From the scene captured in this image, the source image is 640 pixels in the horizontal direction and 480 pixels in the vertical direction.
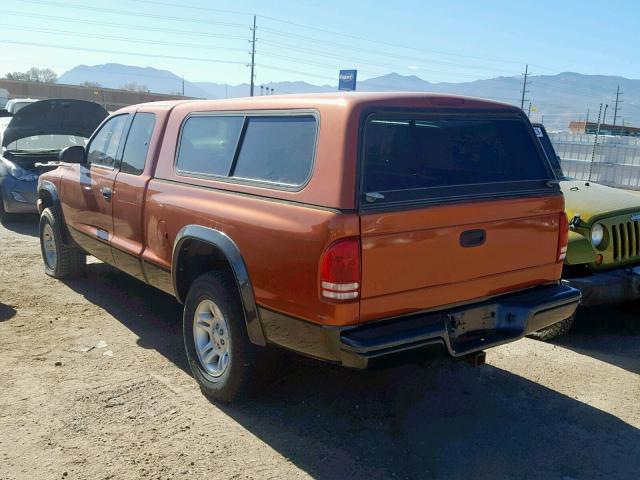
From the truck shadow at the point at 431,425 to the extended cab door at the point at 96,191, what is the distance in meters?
1.28

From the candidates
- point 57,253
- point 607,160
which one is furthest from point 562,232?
point 607,160

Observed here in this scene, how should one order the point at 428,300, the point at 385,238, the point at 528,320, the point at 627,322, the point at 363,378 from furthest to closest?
the point at 627,322 < the point at 363,378 < the point at 528,320 < the point at 428,300 < the point at 385,238

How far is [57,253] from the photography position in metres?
6.38

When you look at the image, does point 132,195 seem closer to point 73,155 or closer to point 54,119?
point 73,155

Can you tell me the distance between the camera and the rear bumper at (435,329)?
295cm

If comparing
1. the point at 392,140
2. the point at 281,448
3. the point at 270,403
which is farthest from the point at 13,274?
the point at 392,140

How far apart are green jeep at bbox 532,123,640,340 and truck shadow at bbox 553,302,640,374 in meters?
0.23

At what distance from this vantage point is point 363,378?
4.27m

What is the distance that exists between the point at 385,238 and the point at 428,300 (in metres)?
0.48

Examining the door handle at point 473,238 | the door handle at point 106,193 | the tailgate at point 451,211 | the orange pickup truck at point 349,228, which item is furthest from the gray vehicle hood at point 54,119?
the door handle at point 473,238

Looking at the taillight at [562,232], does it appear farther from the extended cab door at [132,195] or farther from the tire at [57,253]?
the tire at [57,253]

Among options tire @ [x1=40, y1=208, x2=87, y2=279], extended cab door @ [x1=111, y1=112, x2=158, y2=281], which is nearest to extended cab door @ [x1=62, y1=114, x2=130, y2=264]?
extended cab door @ [x1=111, y1=112, x2=158, y2=281]

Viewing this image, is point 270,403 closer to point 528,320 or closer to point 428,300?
point 428,300

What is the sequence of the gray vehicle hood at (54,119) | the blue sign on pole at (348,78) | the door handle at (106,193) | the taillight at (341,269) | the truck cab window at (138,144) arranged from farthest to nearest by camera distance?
the blue sign on pole at (348,78), the gray vehicle hood at (54,119), the door handle at (106,193), the truck cab window at (138,144), the taillight at (341,269)
